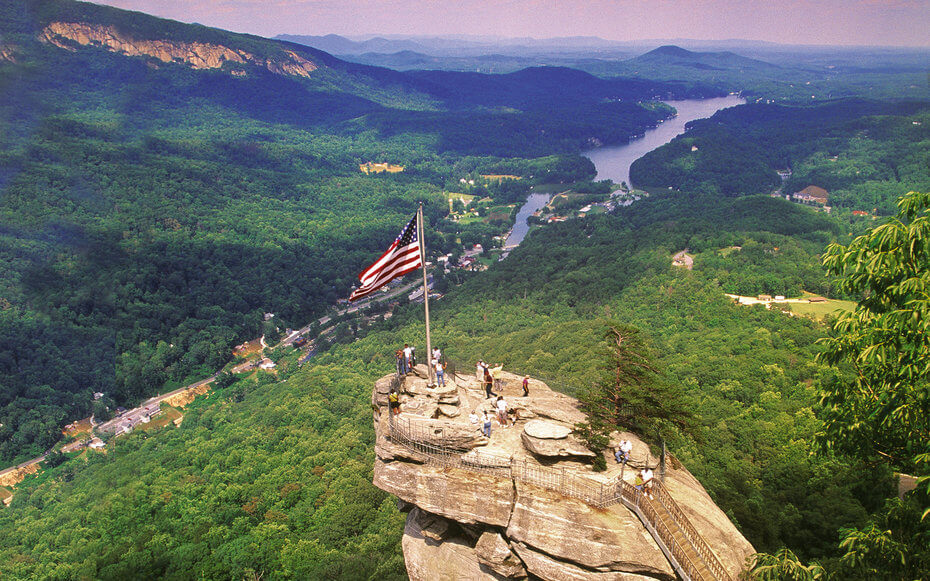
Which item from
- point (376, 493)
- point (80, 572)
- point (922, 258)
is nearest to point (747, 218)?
point (376, 493)

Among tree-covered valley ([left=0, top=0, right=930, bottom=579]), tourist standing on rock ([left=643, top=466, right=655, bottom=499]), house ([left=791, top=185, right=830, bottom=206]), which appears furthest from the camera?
house ([left=791, top=185, right=830, bottom=206])

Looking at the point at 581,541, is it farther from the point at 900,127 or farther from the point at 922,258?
the point at 900,127

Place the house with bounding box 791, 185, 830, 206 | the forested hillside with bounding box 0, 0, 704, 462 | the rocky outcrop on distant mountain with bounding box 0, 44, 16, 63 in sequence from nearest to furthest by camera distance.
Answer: the forested hillside with bounding box 0, 0, 704, 462, the house with bounding box 791, 185, 830, 206, the rocky outcrop on distant mountain with bounding box 0, 44, 16, 63

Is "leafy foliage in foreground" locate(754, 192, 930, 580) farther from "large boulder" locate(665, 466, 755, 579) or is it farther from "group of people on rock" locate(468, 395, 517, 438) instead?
"group of people on rock" locate(468, 395, 517, 438)

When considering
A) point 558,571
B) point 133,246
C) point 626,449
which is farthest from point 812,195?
point 133,246

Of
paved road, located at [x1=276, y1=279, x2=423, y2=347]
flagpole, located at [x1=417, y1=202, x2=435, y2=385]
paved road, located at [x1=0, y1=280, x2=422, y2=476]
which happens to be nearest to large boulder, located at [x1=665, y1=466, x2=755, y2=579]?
flagpole, located at [x1=417, y1=202, x2=435, y2=385]

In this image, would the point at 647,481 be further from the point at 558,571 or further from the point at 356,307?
the point at 356,307
